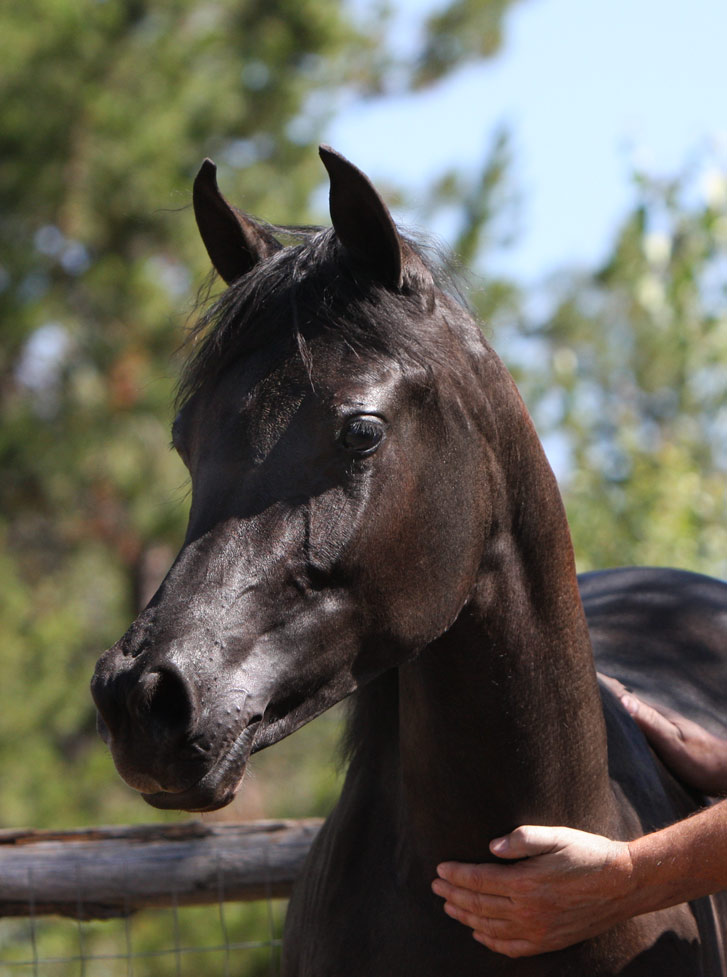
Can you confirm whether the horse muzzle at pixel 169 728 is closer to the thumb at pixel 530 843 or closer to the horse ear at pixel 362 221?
the thumb at pixel 530 843

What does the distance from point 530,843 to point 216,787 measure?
56cm

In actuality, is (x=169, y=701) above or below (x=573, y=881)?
above

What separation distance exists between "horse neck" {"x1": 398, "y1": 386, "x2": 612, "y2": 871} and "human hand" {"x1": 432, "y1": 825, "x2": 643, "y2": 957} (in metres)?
0.07

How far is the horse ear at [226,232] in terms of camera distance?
189cm

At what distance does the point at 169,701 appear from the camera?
1.35 m

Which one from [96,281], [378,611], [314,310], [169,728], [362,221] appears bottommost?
[169,728]

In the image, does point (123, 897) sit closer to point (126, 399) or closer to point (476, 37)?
point (126, 399)

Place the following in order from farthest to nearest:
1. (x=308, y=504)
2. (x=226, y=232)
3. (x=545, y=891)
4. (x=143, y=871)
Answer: (x=143, y=871) < (x=226, y=232) < (x=545, y=891) < (x=308, y=504)

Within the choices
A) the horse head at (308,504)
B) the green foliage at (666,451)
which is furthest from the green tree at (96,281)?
the horse head at (308,504)

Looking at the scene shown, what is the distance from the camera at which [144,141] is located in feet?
26.0

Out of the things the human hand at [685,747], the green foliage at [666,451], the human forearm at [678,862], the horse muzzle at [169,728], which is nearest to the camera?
the horse muzzle at [169,728]

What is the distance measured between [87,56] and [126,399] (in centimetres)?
258

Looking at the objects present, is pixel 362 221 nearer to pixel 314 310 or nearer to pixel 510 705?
pixel 314 310

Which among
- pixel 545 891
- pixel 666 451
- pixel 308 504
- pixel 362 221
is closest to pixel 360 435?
pixel 308 504
